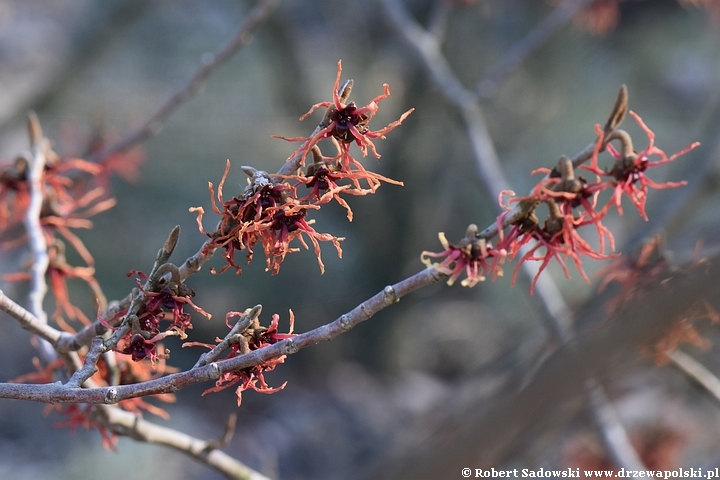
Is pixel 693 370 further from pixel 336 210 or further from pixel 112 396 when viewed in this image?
pixel 336 210

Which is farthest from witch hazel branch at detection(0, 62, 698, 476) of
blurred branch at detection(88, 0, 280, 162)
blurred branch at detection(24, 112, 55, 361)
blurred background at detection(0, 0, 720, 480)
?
blurred background at detection(0, 0, 720, 480)

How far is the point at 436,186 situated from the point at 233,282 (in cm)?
123

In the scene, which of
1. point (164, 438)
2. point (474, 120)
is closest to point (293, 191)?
point (164, 438)

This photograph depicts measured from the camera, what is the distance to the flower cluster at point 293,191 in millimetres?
742

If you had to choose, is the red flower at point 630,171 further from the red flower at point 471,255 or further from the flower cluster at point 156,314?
the flower cluster at point 156,314

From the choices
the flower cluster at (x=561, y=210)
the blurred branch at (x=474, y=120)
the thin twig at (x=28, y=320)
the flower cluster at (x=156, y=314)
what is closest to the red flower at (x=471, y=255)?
the flower cluster at (x=561, y=210)

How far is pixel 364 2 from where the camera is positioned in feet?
13.2

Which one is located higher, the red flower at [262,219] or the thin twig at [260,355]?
the red flower at [262,219]

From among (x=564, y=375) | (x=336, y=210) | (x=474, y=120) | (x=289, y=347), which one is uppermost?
(x=336, y=210)

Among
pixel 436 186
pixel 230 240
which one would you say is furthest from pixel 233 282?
pixel 230 240

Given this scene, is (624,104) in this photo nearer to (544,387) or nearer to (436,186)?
→ (544,387)

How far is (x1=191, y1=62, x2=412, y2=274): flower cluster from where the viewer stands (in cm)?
74

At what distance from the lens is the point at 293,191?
783 mm

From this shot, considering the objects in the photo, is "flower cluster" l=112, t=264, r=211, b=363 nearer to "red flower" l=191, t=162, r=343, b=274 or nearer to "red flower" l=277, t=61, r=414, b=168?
"red flower" l=191, t=162, r=343, b=274
